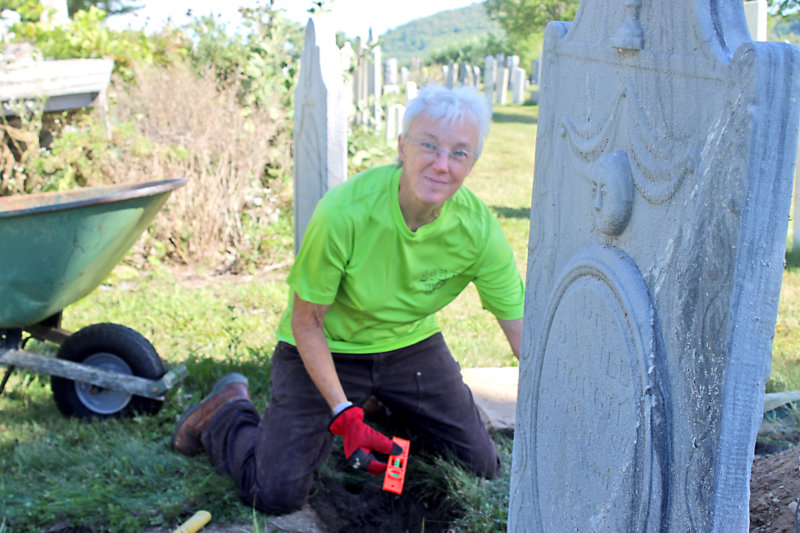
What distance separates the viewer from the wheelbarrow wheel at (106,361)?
328 cm

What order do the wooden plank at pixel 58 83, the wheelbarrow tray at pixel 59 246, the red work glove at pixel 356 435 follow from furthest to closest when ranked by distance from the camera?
the wooden plank at pixel 58 83, the wheelbarrow tray at pixel 59 246, the red work glove at pixel 356 435

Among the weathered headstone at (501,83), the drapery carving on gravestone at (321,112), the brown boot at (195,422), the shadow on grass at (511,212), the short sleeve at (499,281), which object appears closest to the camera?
the short sleeve at (499,281)

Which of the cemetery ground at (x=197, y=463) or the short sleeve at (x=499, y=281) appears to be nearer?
the cemetery ground at (x=197, y=463)

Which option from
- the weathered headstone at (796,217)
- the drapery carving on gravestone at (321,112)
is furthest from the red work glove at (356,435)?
the weathered headstone at (796,217)

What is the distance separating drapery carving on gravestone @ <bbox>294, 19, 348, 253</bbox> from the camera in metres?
3.81

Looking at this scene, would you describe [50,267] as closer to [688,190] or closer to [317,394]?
[317,394]

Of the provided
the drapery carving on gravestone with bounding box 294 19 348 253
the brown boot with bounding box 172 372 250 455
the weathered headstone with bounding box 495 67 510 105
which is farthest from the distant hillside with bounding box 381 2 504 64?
the brown boot with bounding box 172 372 250 455

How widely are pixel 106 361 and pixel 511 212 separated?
5.44 m

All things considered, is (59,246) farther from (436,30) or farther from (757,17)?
(436,30)

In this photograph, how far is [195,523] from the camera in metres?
2.41

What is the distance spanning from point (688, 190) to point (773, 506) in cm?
119

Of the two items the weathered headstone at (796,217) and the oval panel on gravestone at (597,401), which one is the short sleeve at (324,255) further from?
the weathered headstone at (796,217)

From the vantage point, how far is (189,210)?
5578mm

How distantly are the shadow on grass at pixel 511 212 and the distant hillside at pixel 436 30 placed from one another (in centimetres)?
6964
